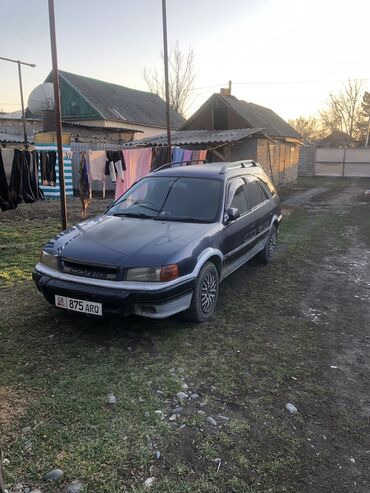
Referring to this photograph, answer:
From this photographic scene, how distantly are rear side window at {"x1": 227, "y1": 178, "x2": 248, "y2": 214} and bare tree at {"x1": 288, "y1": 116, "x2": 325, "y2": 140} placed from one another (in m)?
61.0

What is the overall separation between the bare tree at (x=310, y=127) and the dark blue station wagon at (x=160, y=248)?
61.5 m

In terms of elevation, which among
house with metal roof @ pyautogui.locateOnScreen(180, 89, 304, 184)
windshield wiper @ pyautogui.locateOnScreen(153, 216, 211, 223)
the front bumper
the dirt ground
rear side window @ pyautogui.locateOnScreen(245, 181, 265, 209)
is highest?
house with metal roof @ pyautogui.locateOnScreen(180, 89, 304, 184)

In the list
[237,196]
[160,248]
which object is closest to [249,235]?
[237,196]

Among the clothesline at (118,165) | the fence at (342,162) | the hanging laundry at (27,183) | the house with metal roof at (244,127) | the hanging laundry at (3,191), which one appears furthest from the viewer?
the fence at (342,162)

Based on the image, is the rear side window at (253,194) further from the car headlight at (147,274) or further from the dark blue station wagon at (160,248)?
the car headlight at (147,274)

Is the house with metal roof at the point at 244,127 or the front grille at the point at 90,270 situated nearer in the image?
the front grille at the point at 90,270

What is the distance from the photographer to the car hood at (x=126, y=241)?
404 cm

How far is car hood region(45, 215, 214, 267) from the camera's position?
4035 millimetres

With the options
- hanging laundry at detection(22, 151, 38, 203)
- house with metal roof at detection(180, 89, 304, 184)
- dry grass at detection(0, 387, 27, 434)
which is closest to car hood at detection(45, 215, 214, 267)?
dry grass at detection(0, 387, 27, 434)

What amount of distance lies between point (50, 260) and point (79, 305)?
2.21 feet

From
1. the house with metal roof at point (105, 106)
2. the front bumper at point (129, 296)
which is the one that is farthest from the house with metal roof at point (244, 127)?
the front bumper at point (129, 296)

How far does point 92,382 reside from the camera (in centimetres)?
339

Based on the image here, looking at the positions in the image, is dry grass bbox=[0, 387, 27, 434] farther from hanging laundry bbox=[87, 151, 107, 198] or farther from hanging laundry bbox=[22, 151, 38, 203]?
hanging laundry bbox=[87, 151, 107, 198]

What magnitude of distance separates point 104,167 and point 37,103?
16436 millimetres
